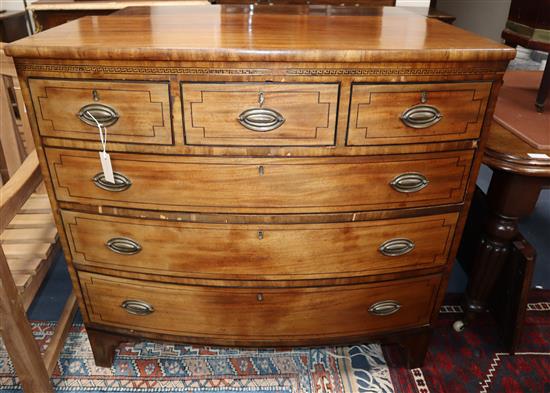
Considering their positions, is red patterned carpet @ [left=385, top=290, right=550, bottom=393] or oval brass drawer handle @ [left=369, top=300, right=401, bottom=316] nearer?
oval brass drawer handle @ [left=369, top=300, right=401, bottom=316]

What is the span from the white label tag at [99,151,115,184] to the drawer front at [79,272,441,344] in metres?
0.40

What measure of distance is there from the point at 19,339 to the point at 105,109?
78 centimetres

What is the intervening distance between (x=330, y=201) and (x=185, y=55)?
562 mm

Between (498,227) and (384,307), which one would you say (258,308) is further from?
(498,227)

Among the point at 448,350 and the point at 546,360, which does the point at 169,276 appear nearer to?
the point at 448,350

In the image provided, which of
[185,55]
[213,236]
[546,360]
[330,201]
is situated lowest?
[546,360]

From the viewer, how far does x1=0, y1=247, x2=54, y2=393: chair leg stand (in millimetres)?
1299

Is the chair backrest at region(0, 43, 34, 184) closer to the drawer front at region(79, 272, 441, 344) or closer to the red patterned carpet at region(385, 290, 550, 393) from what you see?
the drawer front at region(79, 272, 441, 344)

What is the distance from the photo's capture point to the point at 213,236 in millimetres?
1356

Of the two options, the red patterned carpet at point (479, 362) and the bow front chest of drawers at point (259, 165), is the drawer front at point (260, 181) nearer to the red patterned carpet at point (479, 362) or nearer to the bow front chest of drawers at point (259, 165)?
the bow front chest of drawers at point (259, 165)

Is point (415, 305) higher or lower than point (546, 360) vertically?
higher

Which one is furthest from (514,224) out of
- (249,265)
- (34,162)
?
(34,162)

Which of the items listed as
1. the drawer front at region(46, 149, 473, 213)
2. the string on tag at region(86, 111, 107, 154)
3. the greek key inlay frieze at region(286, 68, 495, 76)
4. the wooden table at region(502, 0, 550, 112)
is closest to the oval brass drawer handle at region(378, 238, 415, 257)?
the drawer front at region(46, 149, 473, 213)

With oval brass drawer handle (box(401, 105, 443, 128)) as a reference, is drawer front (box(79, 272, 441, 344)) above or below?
below
